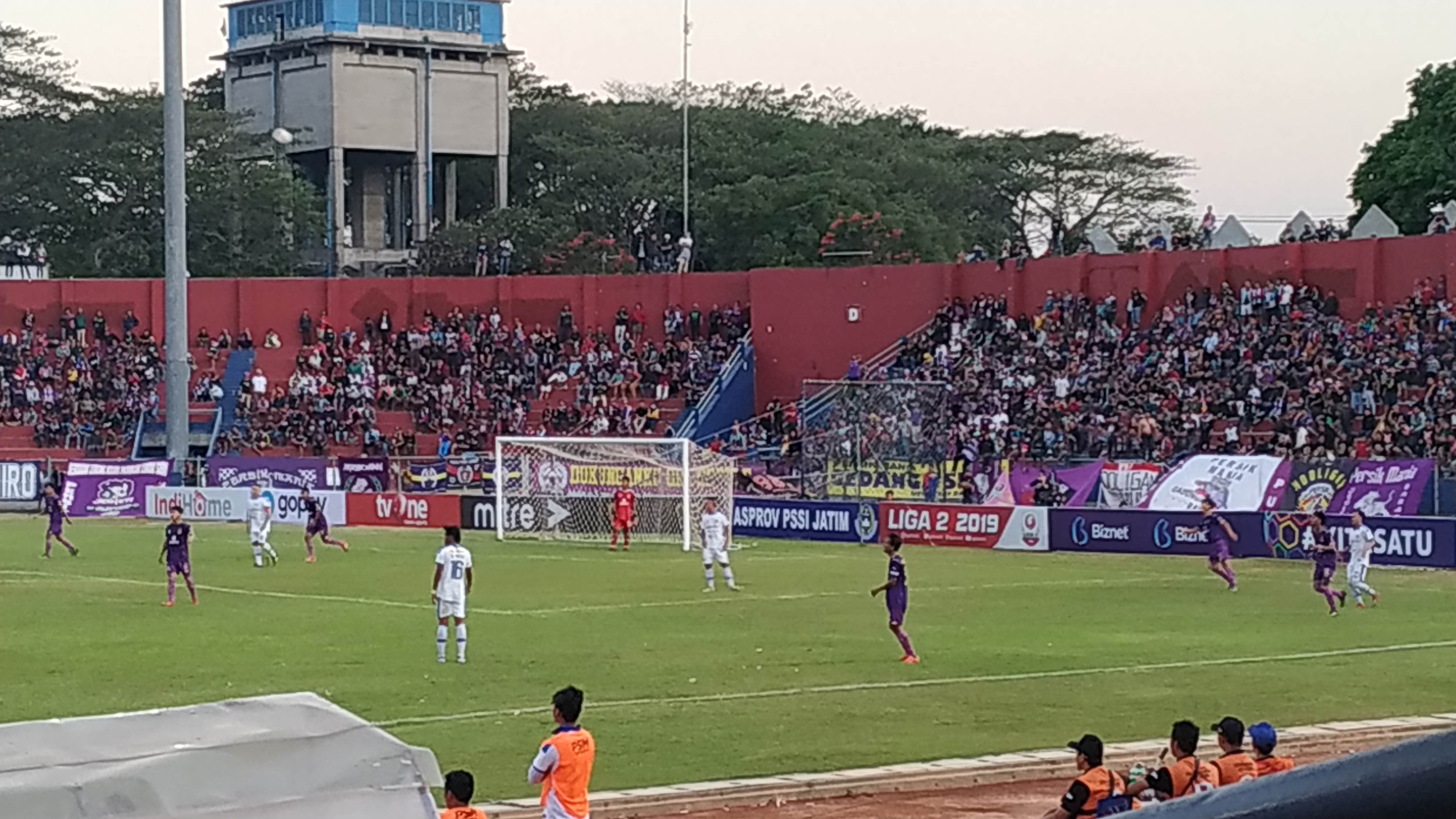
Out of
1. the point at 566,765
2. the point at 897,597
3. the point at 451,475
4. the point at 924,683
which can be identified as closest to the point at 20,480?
the point at 451,475

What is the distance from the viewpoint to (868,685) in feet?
78.3

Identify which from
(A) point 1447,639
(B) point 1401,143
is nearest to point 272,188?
(B) point 1401,143

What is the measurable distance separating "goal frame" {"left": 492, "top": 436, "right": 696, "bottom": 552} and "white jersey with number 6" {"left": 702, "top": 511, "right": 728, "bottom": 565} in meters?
10.8

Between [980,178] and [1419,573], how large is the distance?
66.7m

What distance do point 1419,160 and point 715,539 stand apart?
4812 centimetres

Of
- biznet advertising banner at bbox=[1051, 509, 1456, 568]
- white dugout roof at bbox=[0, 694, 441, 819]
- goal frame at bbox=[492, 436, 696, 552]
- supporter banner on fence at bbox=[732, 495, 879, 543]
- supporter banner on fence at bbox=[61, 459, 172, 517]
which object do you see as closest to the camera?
white dugout roof at bbox=[0, 694, 441, 819]

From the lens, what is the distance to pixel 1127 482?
49688 mm

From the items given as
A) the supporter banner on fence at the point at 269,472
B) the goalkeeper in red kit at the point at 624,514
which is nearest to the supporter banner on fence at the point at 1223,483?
the goalkeeper in red kit at the point at 624,514

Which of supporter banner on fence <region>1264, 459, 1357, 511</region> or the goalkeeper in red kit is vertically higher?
supporter banner on fence <region>1264, 459, 1357, 511</region>

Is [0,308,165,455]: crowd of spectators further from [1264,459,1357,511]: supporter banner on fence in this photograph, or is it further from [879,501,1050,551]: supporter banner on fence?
[1264,459,1357,511]: supporter banner on fence

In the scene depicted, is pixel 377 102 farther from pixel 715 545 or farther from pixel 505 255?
pixel 715 545

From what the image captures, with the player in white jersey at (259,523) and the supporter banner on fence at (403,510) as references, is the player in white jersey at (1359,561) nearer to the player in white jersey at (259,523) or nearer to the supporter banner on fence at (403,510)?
the player in white jersey at (259,523)

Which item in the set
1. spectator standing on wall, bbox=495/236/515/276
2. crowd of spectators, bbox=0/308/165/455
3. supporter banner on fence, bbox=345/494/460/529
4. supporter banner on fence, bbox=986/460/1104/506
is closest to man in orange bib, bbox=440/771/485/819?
supporter banner on fence, bbox=986/460/1104/506

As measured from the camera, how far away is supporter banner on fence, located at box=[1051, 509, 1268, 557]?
43125mm
